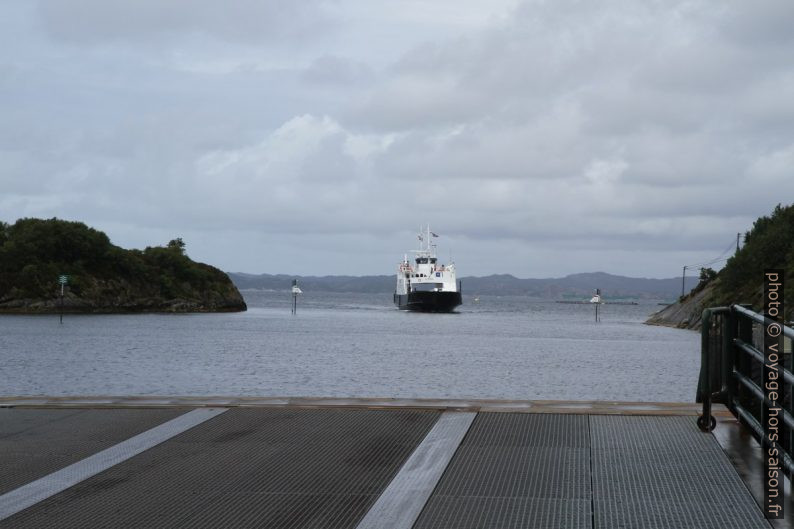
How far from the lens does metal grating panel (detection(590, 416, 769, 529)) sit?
202 inches

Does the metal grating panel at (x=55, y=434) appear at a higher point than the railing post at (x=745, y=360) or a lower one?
lower

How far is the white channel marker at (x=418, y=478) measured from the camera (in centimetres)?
520

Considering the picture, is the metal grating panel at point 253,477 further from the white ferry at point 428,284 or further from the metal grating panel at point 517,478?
the white ferry at point 428,284

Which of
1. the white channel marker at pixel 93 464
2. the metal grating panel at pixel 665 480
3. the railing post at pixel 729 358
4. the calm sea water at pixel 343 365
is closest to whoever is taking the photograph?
the metal grating panel at pixel 665 480

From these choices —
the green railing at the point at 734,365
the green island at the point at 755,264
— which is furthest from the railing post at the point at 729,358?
the green island at the point at 755,264

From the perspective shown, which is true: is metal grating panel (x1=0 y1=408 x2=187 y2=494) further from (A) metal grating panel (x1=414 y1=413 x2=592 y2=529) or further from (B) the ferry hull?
(B) the ferry hull

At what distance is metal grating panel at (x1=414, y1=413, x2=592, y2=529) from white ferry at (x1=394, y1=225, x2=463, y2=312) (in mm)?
105036

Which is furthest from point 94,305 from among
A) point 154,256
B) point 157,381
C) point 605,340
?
point 157,381

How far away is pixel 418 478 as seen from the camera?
19.9 ft

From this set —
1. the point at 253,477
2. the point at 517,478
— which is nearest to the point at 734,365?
the point at 517,478

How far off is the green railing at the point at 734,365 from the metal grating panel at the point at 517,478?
1.05 m

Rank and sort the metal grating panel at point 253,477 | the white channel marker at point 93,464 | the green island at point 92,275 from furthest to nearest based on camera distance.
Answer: the green island at point 92,275
the white channel marker at point 93,464
the metal grating panel at point 253,477

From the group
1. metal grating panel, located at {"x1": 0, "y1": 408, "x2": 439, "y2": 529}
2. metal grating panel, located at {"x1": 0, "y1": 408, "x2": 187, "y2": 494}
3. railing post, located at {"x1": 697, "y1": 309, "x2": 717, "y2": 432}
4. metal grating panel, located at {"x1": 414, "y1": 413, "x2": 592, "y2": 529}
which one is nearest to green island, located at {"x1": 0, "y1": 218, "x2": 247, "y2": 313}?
metal grating panel, located at {"x1": 0, "y1": 408, "x2": 187, "y2": 494}

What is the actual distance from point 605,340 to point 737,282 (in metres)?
15.7
